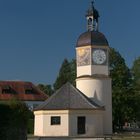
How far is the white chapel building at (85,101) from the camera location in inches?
1810

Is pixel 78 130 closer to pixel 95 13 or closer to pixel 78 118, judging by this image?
pixel 78 118

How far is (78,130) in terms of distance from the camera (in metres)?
46.2

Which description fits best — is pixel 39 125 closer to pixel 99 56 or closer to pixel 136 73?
pixel 99 56

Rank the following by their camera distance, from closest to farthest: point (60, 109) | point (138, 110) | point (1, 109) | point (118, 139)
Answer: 1. point (1, 109)
2. point (118, 139)
3. point (60, 109)
4. point (138, 110)

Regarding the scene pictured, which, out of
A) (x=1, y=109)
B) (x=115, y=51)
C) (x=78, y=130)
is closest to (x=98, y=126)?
(x=78, y=130)

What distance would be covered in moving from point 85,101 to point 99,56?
6090 millimetres

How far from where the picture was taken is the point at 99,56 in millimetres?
49844

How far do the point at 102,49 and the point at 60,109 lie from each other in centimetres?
913

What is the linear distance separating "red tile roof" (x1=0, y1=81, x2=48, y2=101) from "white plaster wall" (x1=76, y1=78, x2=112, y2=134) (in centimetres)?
2961

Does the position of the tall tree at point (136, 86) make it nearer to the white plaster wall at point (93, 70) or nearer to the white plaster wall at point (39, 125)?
the white plaster wall at point (93, 70)

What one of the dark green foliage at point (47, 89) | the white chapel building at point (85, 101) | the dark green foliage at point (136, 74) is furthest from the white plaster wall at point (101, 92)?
the dark green foliage at point (47, 89)

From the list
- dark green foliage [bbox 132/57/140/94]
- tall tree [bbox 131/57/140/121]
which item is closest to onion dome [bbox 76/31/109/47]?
tall tree [bbox 131/57/140/121]

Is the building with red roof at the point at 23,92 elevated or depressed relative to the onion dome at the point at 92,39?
depressed

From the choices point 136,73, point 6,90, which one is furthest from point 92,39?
point 6,90
